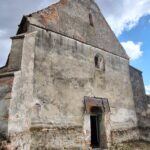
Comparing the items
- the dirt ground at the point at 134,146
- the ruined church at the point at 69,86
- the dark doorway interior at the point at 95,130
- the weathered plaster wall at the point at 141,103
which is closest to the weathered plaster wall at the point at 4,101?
the ruined church at the point at 69,86

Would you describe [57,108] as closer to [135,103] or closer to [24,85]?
[24,85]

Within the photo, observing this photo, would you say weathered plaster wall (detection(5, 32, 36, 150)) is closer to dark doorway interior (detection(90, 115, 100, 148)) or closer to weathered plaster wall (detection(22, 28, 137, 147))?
weathered plaster wall (detection(22, 28, 137, 147))

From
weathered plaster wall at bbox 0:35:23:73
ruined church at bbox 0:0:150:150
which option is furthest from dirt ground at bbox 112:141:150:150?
weathered plaster wall at bbox 0:35:23:73

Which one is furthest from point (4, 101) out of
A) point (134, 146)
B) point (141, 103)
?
point (141, 103)

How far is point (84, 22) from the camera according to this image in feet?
40.3

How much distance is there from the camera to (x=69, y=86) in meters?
9.77

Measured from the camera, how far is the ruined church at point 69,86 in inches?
287

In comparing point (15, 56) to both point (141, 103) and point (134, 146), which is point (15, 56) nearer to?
point (134, 146)

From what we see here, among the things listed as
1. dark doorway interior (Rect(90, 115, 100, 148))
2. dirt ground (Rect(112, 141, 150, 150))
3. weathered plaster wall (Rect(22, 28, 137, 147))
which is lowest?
dirt ground (Rect(112, 141, 150, 150))

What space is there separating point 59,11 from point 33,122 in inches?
251

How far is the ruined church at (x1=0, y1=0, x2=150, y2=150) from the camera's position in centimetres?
728

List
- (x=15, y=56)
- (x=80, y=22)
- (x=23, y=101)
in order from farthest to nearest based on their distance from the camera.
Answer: (x=80, y=22), (x=15, y=56), (x=23, y=101)

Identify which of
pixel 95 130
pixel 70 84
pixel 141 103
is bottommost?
pixel 95 130

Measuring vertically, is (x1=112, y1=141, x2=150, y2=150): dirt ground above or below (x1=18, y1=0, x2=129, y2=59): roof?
below
